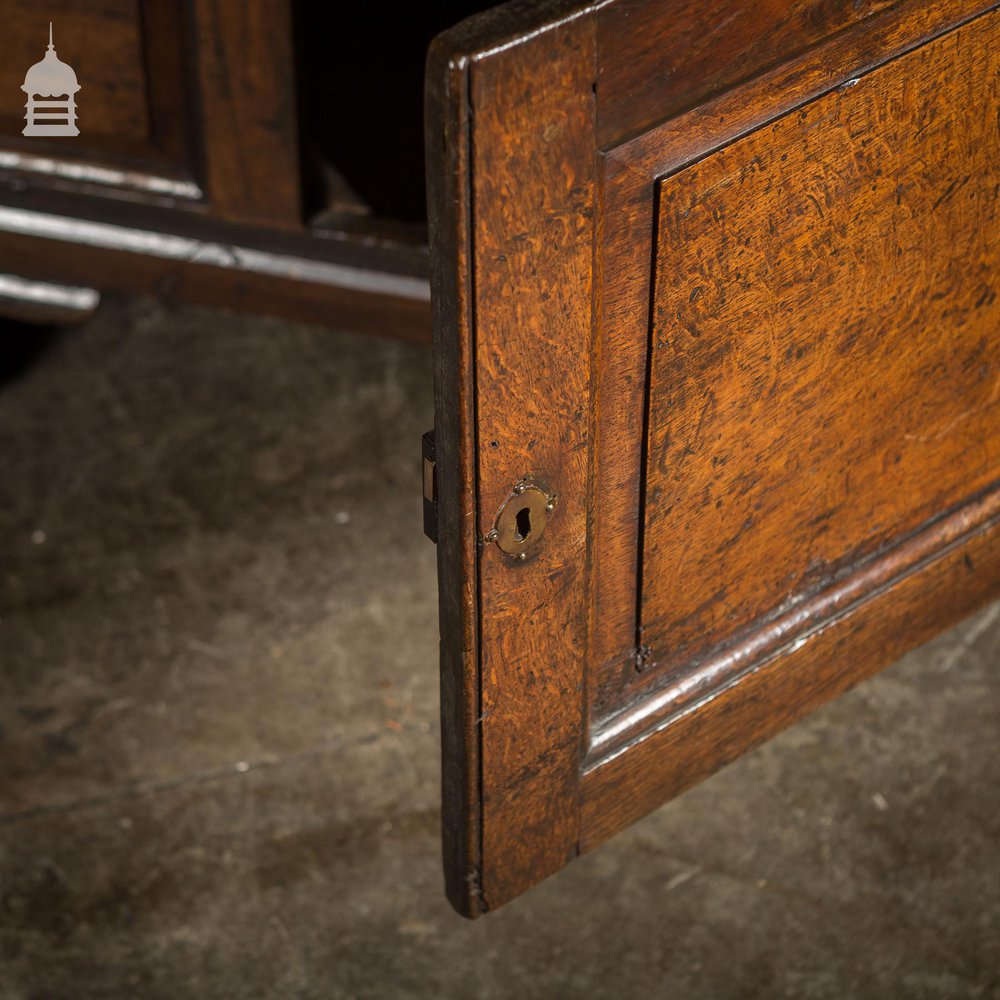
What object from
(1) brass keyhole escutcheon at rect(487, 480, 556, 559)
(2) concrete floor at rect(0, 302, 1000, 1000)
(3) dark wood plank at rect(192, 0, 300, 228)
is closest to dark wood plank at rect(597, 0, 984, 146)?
(1) brass keyhole escutcheon at rect(487, 480, 556, 559)

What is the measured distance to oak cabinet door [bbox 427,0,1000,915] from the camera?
134cm

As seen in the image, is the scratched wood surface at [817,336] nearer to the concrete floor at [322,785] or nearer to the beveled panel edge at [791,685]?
the beveled panel edge at [791,685]

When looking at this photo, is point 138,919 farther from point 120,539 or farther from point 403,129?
point 403,129

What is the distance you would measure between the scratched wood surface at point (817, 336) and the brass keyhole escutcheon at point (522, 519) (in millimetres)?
145

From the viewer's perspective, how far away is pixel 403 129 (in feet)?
9.57

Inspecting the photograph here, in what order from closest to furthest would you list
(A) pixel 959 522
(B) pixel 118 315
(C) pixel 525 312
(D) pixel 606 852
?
(C) pixel 525 312 < (A) pixel 959 522 < (D) pixel 606 852 < (B) pixel 118 315

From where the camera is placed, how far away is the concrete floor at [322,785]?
6.85 ft

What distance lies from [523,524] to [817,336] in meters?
0.38

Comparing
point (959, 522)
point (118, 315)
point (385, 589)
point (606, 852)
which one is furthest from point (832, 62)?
point (118, 315)

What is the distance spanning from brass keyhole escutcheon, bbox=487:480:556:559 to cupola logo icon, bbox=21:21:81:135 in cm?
167

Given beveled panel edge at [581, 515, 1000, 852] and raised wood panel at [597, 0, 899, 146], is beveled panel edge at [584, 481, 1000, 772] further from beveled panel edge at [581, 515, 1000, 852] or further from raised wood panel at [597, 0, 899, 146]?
raised wood panel at [597, 0, 899, 146]

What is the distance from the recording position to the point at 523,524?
4.97 ft

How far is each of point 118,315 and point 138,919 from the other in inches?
52.2

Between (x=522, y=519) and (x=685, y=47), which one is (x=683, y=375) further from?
(x=685, y=47)
